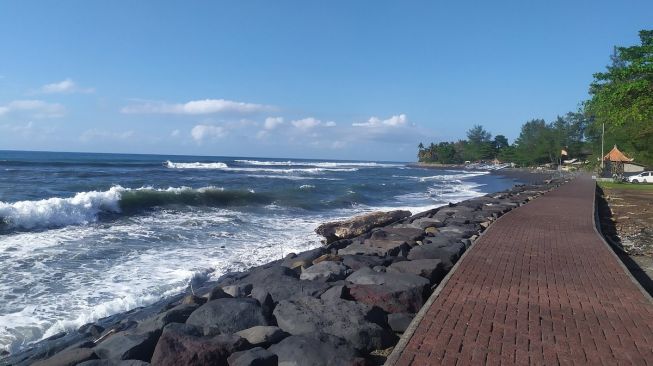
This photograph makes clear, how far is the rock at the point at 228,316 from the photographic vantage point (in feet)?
16.2

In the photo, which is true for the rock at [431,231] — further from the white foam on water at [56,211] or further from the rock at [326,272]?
the white foam on water at [56,211]

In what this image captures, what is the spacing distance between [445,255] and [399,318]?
2.90m

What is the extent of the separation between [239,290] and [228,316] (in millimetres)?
1331

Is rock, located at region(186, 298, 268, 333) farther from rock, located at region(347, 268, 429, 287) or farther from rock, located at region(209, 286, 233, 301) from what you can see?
rock, located at region(347, 268, 429, 287)

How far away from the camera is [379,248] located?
8781 mm

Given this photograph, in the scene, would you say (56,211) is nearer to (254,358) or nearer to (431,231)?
(431,231)

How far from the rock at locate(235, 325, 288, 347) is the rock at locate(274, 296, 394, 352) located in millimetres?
200

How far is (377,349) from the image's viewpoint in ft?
14.6

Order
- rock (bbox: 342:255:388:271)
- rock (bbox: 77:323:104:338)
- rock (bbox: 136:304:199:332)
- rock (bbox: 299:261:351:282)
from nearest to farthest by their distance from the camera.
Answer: rock (bbox: 136:304:199:332)
rock (bbox: 77:323:104:338)
rock (bbox: 299:261:351:282)
rock (bbox: 342:255:388:271)

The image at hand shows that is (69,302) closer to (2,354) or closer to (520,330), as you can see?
(2,354)

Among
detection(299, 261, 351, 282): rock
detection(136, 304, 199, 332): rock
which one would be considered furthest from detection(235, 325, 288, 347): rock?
detection(299, 261, 351, 282): rock

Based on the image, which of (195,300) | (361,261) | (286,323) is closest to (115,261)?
(195,300)

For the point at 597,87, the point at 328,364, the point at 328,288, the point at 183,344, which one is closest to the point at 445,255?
the point at 328,288

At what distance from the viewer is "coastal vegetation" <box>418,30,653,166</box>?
15875mm
